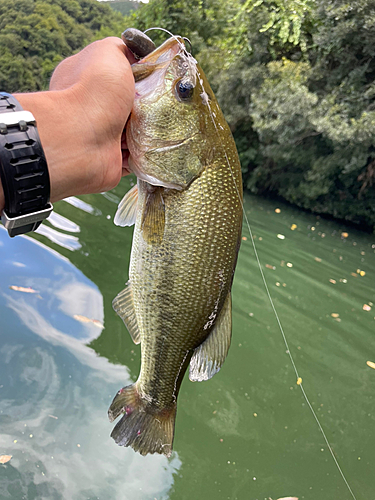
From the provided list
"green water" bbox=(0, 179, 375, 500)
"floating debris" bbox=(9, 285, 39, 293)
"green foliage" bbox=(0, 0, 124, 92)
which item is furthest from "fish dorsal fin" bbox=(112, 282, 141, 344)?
"green foliage" bbox=(0, 0, 124, 92)

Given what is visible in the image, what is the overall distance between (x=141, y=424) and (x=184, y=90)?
1.40 metres

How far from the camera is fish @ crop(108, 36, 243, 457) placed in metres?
1.42

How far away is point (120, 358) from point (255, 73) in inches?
480

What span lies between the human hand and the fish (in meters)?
0.13

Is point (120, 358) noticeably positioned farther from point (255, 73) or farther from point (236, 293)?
point (255, 73)

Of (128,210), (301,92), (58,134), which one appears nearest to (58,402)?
(128,210)

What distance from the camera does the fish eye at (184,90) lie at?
141cm

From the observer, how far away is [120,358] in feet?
11.1

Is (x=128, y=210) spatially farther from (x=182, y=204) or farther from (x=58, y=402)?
(x=58, y=402)

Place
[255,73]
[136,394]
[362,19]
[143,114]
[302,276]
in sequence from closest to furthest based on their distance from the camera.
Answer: [143,114] < [136,394] < [302,276] < [362,19] < [255,73]

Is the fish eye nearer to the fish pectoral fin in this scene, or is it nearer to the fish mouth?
the fish mouth

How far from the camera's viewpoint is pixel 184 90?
141cm

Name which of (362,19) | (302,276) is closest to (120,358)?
(302,276)

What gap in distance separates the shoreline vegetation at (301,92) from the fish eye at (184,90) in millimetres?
9911
